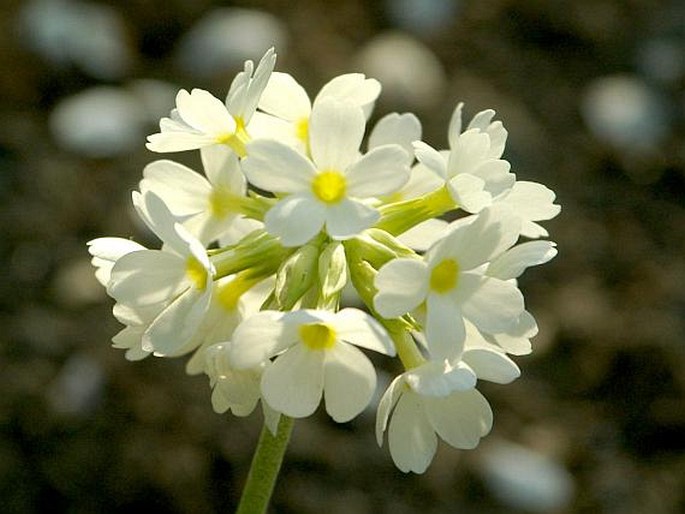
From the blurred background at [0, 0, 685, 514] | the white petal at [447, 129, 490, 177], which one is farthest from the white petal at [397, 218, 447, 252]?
the blurred background at [0, 0, 685, 514]

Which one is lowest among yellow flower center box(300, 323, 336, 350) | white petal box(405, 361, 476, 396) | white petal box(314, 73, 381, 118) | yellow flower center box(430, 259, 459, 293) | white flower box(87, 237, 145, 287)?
white flower box(87, 237, 145, 287)

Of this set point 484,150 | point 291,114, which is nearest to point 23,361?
point 291,114

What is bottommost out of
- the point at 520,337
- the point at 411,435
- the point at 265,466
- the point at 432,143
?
the point at 432,143

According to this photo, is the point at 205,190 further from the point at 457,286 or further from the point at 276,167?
the point at 457,286

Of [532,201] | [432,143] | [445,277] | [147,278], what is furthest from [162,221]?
[432,143]

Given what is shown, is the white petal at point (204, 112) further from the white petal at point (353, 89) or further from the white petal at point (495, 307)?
Result: the white petal at point (495, 307)

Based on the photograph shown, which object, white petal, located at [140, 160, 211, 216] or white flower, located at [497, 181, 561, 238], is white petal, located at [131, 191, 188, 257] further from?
white flower, located at [497, 181, 561, 238]

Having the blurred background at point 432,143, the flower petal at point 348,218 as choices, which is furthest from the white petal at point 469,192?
the blurred background at point 432,143
